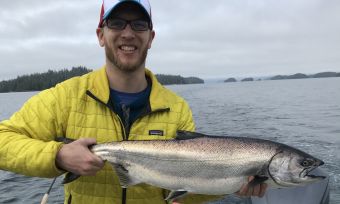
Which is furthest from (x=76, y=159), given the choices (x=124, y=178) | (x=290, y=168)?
(x=290, y=168)

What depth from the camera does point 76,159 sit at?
3.79 m

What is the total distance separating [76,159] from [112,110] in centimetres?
92

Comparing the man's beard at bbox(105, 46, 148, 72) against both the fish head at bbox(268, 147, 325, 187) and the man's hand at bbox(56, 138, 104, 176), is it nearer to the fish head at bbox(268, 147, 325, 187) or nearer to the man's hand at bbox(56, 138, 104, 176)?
the man's hand at bbox(56, 138, 104, 176)

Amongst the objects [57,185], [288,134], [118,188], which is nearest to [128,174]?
[118,188]

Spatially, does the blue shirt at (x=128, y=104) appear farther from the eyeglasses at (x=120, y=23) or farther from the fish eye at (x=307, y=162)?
the fish eye at (x=307, y=162)

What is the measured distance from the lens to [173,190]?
4.43m

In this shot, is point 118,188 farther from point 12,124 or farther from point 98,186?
point 12,124

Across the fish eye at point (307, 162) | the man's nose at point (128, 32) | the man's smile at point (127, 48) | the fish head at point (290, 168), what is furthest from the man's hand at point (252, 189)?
the man's nose at point (128, 32)

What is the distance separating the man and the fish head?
0.30m

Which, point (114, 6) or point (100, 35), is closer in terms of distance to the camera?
point (114, 6)

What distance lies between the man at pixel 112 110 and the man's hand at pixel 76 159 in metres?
0.05

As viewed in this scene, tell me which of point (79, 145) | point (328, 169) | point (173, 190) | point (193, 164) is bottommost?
point (328, 169)

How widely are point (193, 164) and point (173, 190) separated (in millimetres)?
392

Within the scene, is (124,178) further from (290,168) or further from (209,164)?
(290,168)
